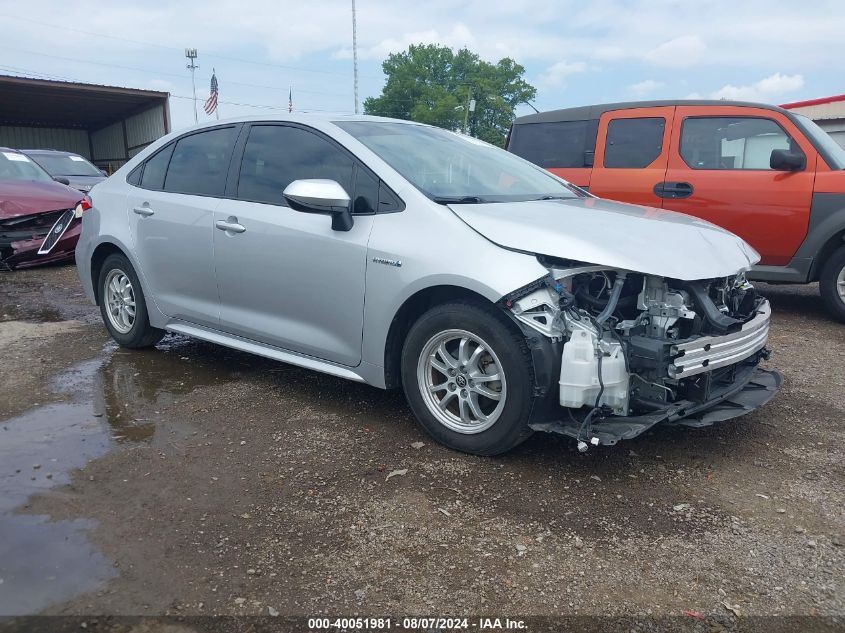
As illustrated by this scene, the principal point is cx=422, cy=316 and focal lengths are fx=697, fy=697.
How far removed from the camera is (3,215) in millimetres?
9211

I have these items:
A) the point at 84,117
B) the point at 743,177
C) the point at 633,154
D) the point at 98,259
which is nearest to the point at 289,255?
the point at 98,259

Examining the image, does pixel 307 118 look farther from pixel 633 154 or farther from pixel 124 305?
pixel 633 154

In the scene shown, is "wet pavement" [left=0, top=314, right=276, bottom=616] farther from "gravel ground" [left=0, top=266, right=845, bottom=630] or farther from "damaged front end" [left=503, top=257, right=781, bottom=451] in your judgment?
"damaged front end" [left=503, top=257, right=781, bottom=451]

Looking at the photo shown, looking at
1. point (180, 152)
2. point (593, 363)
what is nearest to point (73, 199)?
point (180, 152)

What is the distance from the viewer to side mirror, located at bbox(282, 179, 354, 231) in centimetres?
359

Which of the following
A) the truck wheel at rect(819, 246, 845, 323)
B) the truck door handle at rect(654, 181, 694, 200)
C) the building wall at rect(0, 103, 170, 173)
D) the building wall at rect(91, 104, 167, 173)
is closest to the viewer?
the truck wheel at rect(819, 246, 845, 323)

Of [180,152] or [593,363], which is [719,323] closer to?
[593,363]

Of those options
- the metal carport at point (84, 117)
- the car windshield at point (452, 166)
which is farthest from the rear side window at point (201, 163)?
the metal carport at point (84, 117)

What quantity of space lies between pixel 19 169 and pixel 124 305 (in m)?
6.55

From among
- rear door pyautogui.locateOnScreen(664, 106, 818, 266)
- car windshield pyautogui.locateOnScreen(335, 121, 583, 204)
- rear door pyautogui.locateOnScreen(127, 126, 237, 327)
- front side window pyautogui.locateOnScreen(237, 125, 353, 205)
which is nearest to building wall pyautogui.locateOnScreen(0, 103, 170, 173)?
rear door pyautogui.locateOnScreen(127, 126, 237, 327)

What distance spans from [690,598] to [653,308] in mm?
1294

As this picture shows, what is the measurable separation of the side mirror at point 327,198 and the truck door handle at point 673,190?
417 cm

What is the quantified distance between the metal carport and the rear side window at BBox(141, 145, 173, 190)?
19.6 meters

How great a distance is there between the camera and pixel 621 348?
3.11 metres
